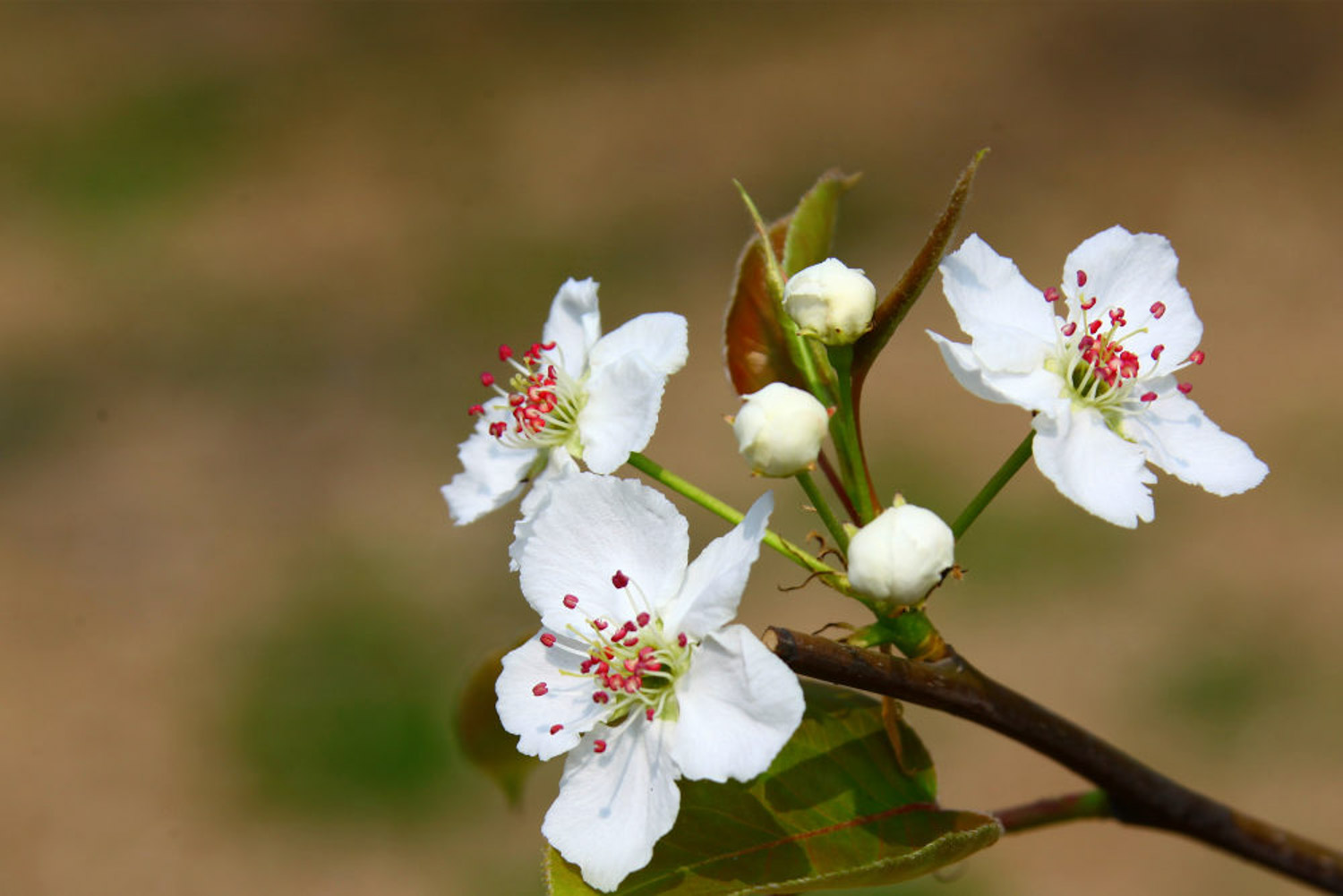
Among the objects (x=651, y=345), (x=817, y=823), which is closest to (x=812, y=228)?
(x=651, y=345)


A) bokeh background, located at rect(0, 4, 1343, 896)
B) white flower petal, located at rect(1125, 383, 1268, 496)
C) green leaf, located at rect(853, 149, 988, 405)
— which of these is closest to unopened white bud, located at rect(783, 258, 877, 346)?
green leaf, located at rect(853, 149, 988, 405)

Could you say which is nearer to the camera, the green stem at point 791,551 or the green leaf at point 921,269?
the green stem at point 791,551

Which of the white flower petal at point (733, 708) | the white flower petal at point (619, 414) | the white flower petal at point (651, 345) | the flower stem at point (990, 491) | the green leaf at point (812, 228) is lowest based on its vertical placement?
the white flower petal at point (733, 708)

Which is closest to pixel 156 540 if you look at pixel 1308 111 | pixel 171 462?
pixel 171 462

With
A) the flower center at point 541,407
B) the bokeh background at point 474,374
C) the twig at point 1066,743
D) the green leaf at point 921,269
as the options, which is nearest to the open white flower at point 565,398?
the flower center at point 541,407

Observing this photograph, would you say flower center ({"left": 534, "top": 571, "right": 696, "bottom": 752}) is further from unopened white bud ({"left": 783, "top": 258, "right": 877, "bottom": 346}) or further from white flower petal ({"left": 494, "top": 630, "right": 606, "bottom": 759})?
unopened white bud ({"left": 783, "top": 258, "right": 877, "bottom": 346})

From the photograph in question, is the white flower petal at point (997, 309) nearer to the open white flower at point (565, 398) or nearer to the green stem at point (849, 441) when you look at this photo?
the green stem at point (849, 441)

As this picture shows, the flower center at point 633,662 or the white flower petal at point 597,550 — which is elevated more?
the white flower petal at point 597,550
